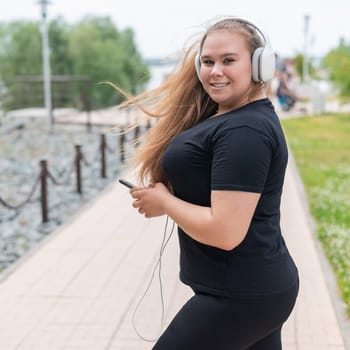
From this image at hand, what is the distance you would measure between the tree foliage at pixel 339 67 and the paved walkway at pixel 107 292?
19.8 meters

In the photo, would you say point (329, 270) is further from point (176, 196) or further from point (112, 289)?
point (176, 196)

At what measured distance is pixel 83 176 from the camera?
42.3 feet

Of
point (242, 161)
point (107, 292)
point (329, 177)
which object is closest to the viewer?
point (242, 161)

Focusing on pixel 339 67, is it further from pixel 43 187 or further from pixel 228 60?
pixel 228 60

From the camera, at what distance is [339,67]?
27875 millimetres

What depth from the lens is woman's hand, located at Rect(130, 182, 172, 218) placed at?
2424 mm

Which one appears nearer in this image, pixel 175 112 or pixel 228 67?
pixel 228 67

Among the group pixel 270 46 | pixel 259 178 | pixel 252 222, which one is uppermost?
pixel 270 46

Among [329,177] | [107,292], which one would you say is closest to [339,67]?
[329,177]

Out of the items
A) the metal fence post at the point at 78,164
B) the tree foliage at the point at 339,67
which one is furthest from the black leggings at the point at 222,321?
the tree foliage at the point at 339,67

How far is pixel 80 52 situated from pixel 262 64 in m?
62.5

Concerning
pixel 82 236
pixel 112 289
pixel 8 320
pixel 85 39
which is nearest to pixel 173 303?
pixel 112 289

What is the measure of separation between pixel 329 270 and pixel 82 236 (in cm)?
277

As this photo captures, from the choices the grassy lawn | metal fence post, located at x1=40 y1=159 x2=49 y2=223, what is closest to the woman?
the grassy lawn
